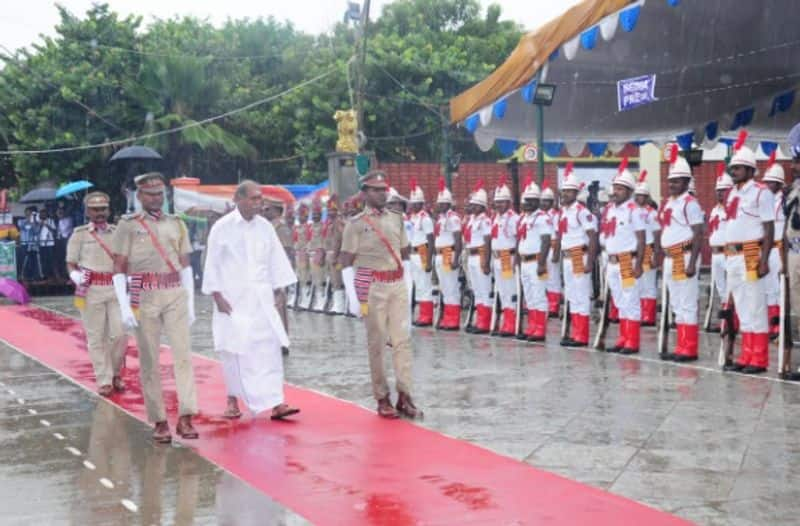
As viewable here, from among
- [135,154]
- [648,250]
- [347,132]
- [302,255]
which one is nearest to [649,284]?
[648,250]

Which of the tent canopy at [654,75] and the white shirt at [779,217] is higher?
the tent canopy at [654,75]

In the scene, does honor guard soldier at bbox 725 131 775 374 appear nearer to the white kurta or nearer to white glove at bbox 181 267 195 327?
the white kurta

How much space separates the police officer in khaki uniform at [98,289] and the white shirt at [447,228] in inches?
235

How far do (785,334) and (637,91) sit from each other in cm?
639

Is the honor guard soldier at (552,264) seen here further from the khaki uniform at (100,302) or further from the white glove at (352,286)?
the khaki uniform at (100,302)

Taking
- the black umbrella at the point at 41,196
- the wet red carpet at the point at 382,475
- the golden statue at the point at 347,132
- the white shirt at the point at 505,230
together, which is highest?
the golden statue at the point at 347,132

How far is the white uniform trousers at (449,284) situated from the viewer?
17.1m

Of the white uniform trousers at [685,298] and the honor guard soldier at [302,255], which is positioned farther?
the honor guard soldier at [302,255]

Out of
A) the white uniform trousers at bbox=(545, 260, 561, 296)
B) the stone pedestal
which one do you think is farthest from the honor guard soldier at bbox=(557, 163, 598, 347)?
the stone pedestal

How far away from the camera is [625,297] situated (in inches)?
525

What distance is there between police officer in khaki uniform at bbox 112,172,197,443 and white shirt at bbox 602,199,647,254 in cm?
571

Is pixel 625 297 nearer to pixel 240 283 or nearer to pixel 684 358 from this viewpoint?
pixel 684 358

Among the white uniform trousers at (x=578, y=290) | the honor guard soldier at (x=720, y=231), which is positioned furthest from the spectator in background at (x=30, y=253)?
the honor guard soldier at (x=720, y=231)

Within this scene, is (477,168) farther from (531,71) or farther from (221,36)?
(221,36)
